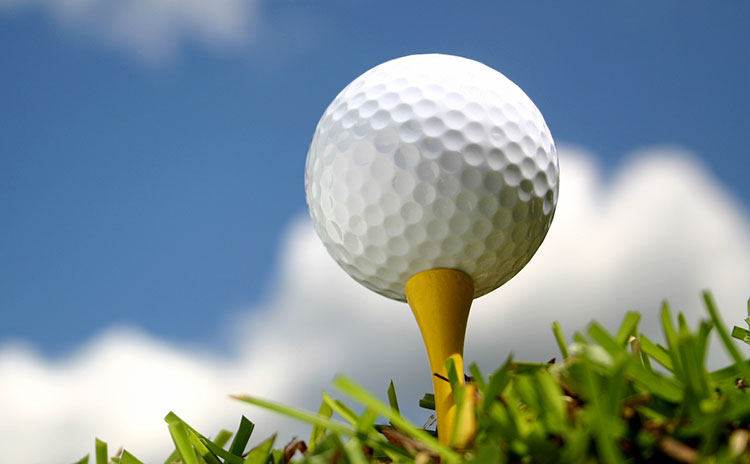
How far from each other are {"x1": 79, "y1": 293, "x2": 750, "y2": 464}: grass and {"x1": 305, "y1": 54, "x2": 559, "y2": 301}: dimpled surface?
0.53 m

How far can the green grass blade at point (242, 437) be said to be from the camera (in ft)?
3.69

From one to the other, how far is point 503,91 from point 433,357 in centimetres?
61

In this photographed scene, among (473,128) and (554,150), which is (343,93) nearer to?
(473,128)

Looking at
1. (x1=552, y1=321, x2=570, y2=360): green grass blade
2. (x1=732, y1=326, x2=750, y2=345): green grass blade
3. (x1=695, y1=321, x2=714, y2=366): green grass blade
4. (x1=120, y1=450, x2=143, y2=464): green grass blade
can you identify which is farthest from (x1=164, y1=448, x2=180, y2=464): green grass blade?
(x1=732, y1=326, x2=750, y2=345): green grass blade

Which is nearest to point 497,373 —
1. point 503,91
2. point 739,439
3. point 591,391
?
point 591,391

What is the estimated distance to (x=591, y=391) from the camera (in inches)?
26.8

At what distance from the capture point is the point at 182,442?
41.5 inches

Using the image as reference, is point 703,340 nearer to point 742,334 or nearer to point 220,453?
point 742,334

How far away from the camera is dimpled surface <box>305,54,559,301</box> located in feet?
4.53

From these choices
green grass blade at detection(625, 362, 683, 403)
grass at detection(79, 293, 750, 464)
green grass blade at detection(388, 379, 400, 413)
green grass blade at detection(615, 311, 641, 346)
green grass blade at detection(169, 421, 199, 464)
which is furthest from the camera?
green grass blade at detection(388, 379, 400, 413)

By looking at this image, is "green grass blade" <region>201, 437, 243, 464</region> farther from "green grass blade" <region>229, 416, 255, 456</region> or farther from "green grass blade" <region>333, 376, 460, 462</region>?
"green grass blade" <region>333, 376, 460, 462</region>

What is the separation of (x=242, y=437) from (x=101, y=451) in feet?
0.73

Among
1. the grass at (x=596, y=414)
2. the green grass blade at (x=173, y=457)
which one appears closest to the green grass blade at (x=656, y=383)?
the grass at (x=596, y=414)

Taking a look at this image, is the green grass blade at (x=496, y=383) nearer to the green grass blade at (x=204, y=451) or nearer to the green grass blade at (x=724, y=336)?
the green grass blade at (x=724, y=336)
